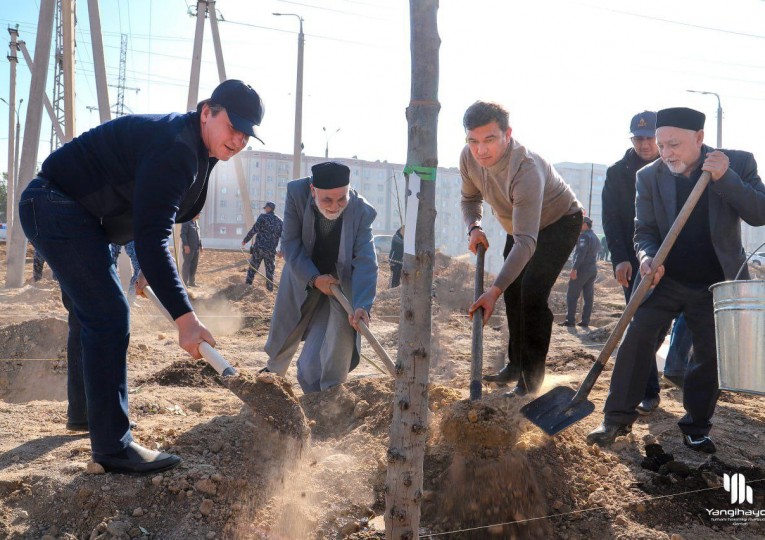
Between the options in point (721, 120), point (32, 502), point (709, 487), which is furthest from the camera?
point (721, 120)

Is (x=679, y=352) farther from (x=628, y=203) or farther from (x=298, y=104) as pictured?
(x=298, y=104)

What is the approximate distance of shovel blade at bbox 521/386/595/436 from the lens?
3.18 m

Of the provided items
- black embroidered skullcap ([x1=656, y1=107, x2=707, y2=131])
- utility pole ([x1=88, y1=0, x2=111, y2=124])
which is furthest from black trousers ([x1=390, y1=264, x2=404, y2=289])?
black embroidered skullcap ([x1=656, y1=107, x2=707, y2=131])

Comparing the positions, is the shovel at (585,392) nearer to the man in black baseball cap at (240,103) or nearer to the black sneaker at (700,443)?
the black sneaker at (700,443)

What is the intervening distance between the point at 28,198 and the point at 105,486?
1.21 m

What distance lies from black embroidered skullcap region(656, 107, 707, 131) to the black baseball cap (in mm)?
2043

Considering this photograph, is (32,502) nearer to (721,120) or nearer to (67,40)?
(67,40)

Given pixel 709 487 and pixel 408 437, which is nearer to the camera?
pixel 408 437

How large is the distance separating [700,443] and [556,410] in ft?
2.81

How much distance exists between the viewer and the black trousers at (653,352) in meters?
3.53

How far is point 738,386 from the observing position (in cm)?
272

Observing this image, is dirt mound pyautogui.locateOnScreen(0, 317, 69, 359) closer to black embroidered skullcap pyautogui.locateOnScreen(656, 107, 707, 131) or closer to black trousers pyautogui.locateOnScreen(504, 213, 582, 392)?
black trousers pyautogui.locateOnScreen(504, 213, 582, 392)

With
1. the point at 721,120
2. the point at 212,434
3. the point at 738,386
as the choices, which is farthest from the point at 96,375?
the point at 721,120

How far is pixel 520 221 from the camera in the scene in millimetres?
3461
